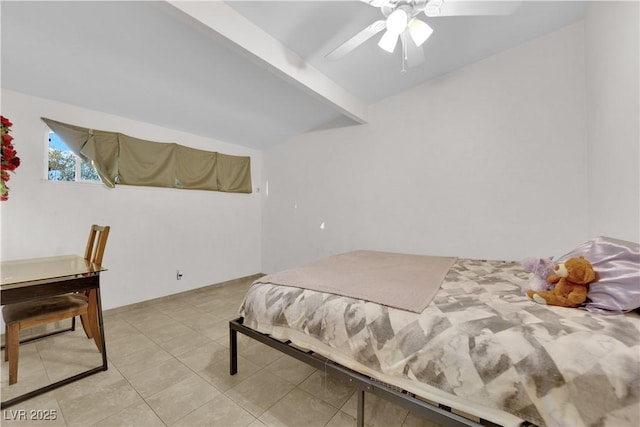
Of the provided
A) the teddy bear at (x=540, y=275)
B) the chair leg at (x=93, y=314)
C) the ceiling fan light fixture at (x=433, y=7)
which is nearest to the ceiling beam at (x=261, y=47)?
the ceiling fan light fixture at (x=433, y=7)

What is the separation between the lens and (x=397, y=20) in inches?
60.1

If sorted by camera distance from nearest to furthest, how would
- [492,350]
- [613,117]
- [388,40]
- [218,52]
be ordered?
[492,350]
[613,117]
[388,40]
[218,52]

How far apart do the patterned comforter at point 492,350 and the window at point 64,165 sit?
2.83m

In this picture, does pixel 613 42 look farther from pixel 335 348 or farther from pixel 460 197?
pixel 335 348

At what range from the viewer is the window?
2506 mm

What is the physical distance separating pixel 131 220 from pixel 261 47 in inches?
98.2

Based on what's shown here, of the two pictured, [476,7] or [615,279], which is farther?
[476,7]

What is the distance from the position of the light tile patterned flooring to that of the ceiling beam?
2331 millimetres

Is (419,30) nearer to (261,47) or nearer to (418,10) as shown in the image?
(418,10)

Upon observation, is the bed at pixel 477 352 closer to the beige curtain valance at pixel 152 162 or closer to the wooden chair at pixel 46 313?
the wooden chair at pixel 46 313

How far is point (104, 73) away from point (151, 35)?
0.75m

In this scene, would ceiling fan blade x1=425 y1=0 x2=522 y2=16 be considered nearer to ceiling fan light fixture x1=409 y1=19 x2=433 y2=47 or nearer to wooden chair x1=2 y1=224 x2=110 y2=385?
ceiling fan light fixture x1=409 y1=19 x2=433 y2=47

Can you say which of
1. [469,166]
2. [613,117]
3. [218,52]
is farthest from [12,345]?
[613,117]

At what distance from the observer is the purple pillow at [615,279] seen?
0.95 meters
